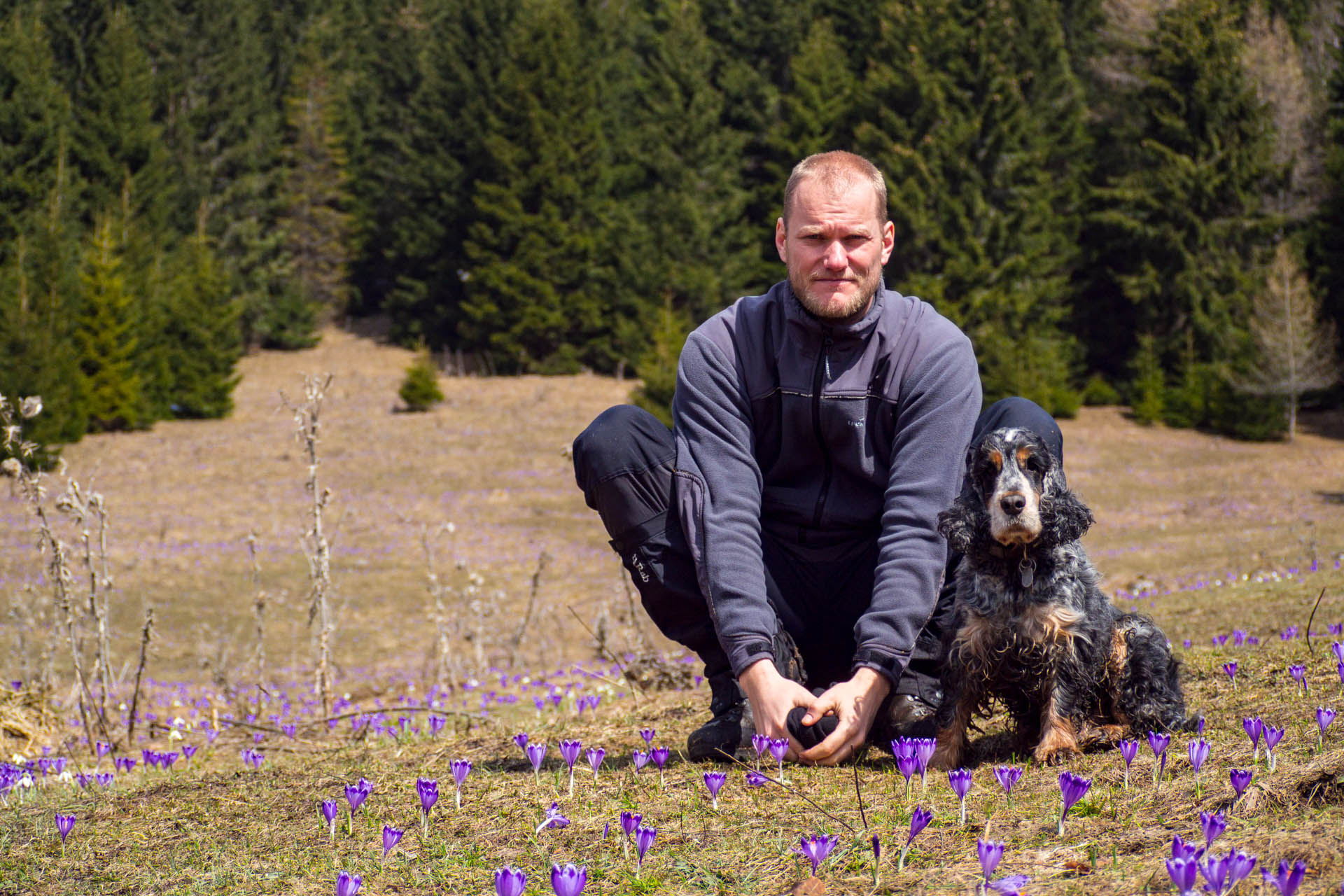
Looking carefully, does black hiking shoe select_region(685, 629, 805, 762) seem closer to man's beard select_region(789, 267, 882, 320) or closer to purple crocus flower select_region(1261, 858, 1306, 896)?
man's beard select_region(789, 267, 882, 320)

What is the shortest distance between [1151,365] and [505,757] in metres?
34.5

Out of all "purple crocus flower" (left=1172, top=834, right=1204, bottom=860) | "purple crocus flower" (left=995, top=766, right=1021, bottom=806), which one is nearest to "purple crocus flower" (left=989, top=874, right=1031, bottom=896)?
"purple crocus flower" (left=1172, top=834, right=1204, bottom=860)

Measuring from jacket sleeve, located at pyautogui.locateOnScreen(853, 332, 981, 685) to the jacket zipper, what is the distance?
0.22 m

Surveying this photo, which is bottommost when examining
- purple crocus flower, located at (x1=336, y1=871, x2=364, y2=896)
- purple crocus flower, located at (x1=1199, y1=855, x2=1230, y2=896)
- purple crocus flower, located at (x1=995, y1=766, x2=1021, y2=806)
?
purple crocus flower, located at (x1=336, y1=871, x2=364, y2=896)

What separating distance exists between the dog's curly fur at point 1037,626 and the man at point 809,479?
222 mm

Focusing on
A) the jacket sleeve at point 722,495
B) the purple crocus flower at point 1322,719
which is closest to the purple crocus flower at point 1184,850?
the purple crocus flower at point 1322,719

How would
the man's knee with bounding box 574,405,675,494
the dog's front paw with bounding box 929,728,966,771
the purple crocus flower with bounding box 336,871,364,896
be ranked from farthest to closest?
the man's knee with bounding box 574,405,675,494
the dog's front paw with bounding box 929,728,966,771
the purple crocus flower with bounding box 336,871,364,896

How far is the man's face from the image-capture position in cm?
390

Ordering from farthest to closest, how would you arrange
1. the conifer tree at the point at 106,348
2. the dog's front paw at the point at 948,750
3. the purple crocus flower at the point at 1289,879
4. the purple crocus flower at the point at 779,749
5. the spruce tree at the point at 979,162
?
1. the spruce tree at the point at 979,162
2. the conifer tree at the point at 106,348
3. the dog's front paw at the point at 948,750
4. the purple crocus flower at the point at 779,749
5. the purple crocus flower at the point at 1289,879

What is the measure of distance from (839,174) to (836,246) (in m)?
0.24

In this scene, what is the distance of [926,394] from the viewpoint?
3.93 m

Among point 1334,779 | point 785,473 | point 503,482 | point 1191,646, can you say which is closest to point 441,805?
point 785,473

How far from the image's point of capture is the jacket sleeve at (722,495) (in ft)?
12.3

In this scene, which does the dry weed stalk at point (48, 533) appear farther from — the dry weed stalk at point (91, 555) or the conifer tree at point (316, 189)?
the conifer tree at point (316, 189)
